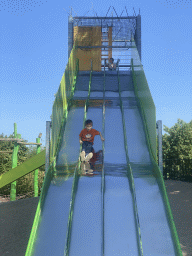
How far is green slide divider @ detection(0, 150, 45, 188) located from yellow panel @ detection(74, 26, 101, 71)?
758 centimetres

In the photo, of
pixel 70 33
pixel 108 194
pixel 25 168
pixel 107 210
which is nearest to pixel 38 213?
pixel 107 210

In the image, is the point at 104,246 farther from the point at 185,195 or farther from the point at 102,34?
the point at 102,34

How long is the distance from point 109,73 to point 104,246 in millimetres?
11013

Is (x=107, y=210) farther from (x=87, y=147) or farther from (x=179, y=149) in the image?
(x=179, y=149)

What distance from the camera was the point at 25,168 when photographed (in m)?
9.59

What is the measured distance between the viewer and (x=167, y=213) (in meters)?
4.87

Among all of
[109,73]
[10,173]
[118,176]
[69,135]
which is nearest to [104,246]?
[118,176]

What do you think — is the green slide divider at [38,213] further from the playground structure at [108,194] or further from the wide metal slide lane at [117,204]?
the wide metal slide lane at [117,204]

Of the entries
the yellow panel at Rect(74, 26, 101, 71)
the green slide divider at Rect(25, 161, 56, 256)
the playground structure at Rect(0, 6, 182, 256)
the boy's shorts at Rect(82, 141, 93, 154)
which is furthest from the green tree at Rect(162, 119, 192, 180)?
the green slide divider at Rect(25, 161, 56, 256)

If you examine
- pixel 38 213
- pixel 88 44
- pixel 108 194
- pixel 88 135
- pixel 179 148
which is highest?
pixel 88 44

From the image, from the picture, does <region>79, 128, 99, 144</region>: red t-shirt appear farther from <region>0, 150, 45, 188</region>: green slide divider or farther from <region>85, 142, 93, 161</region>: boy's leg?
<region>0, 150, 45, 188</region>: green slide divider

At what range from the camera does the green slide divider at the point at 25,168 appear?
9281mm

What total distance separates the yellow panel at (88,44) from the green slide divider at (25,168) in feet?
24.9

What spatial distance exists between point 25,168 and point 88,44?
993 cm
